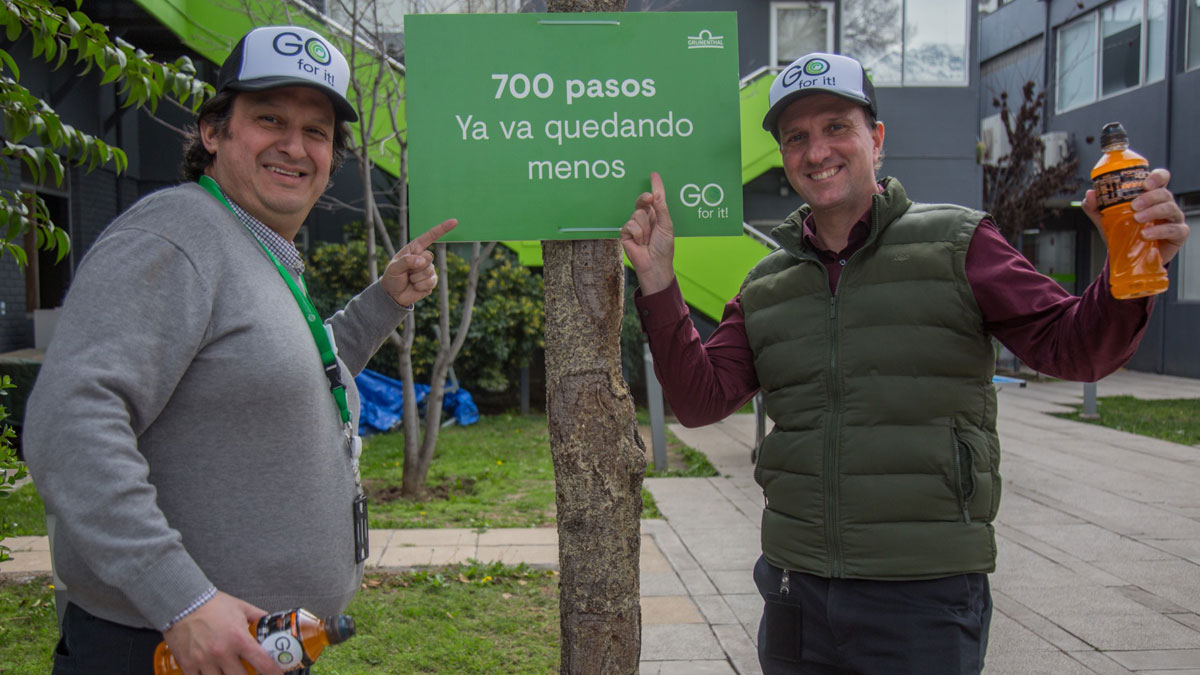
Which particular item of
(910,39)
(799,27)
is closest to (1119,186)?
(799,27)

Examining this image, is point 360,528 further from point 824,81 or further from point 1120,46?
point 1120,46

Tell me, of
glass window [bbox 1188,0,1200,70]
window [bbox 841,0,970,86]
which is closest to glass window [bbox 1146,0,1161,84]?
glass window [bbox 1188,0,1200,70]

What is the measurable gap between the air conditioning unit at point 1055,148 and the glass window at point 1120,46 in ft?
3.55

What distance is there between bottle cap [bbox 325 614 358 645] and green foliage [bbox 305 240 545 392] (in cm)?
922

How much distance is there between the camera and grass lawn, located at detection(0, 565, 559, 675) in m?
3.95

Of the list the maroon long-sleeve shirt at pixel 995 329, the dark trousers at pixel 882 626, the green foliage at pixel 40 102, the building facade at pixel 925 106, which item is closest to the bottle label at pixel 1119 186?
the maroon long-sleeve shirt at pixel 995 329

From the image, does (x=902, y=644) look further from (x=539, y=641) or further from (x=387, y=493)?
(x=387, y=493)

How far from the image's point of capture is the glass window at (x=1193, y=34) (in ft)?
49.6

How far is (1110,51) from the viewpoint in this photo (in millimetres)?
17328

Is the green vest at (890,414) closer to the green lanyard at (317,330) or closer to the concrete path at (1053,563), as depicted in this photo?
the green lanyard at (317,330)

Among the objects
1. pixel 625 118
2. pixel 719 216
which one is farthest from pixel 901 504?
pixel 625 118

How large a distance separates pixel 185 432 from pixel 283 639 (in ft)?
1.29

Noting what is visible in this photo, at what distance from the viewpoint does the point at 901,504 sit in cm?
206

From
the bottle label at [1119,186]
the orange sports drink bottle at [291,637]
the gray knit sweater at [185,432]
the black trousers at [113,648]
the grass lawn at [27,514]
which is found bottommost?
the grass lawn at [27,514]
